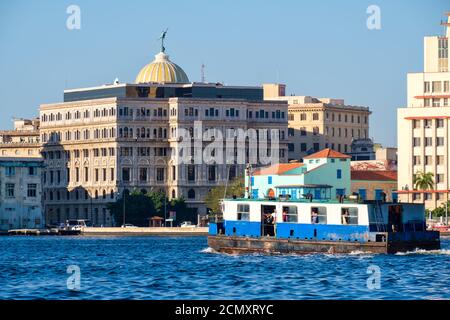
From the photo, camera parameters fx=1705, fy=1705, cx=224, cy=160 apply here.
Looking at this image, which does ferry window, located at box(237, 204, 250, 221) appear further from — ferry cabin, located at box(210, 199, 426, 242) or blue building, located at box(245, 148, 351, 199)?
blue building, located at box(245, 148, 351, 199)

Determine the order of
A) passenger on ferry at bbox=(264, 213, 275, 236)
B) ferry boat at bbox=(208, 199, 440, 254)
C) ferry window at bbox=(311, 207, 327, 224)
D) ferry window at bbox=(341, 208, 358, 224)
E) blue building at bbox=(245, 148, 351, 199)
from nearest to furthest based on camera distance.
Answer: ferry boat at bbox=(208, 199, 440, 254), ferry window at bbox=(341, 208, 358, 224), ferry window at bbox=(311, 207, 327, 224), passenger on ferry at bbox=(264, 213, 275, 236), blue building at bbox=(245, 148, 351, 199)

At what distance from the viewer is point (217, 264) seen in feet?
353

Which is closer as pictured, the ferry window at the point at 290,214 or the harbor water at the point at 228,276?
the harbor water at the point at 228,276

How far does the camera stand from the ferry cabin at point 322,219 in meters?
117

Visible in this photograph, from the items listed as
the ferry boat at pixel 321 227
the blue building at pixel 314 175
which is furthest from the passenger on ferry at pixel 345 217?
the blue building at pixel 314 175

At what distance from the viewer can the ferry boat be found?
117 meters

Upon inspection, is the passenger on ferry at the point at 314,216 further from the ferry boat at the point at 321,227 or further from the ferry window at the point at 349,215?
the ferry window at the point at 349,215

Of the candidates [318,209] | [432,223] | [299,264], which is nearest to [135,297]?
[299,264]

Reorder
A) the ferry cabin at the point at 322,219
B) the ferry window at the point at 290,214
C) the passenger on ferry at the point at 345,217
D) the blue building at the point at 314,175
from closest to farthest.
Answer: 1. the ferry cabin at the point at 322,219
2. the passenger on ferry at the point at 345,217
3. the ferry window at the point at 290,214
4. the blue building at the point at 314,175

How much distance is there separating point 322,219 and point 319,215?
497 millimetres

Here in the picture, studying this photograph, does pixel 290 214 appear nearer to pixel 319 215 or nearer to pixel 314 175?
pixel 319 215

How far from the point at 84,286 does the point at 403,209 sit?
39833 millimetres

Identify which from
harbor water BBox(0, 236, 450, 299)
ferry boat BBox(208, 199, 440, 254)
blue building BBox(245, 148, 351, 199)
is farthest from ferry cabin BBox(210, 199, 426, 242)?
blue building BBox(245, 148, 351, 199)
